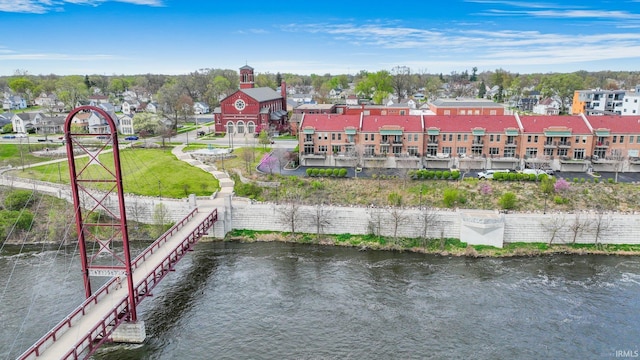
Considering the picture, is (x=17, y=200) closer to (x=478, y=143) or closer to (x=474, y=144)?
(x=474, y=144)

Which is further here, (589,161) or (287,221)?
(589,161)

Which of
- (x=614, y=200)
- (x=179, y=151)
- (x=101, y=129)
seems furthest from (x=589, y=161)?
(x=101, y=129)

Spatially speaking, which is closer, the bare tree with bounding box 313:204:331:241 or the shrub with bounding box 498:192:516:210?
the bare tree with bounding box 313:204:331:241

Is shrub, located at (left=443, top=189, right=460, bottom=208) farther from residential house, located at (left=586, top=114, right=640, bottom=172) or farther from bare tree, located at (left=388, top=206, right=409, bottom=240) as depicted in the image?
residential house, located at (left=586, top=114, right=640, bottom=172)

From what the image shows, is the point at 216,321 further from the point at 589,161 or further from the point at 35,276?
the point at 589,161

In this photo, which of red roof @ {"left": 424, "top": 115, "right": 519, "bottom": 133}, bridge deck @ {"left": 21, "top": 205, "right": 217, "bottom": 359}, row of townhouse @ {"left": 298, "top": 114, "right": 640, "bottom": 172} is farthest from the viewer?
red roof @ {"left": 424, "top": 115, "right": 519, "bottom": 133}

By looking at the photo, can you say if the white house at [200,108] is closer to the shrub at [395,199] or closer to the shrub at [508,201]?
the shrub at [395,199]

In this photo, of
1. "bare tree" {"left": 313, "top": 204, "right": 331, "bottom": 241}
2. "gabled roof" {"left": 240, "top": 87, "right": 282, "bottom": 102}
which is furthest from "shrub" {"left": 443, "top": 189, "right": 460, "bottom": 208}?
"gabled roof" {"left": 240, "top": 87, "right": 282, "bottom": 102}

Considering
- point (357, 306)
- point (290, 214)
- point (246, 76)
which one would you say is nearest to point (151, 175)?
point (290, 214)
